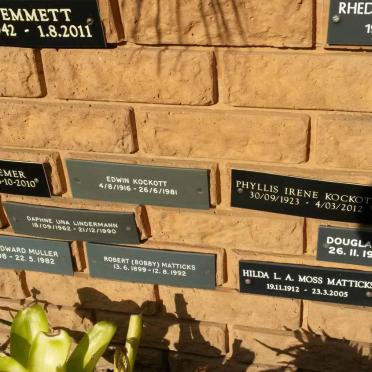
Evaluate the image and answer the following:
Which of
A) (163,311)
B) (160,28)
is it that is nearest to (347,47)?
(160,28)

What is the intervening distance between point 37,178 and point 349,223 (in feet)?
2.16

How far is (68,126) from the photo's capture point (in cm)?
120

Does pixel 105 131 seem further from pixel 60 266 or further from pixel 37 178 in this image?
pixel 60 266

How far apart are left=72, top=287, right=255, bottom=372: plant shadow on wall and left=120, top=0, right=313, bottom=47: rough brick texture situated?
0.62 meters

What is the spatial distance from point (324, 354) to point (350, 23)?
2.58 feet

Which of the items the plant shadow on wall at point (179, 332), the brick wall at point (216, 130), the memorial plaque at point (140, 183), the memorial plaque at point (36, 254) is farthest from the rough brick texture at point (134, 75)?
the plant shadow on wall at point (179, 332)

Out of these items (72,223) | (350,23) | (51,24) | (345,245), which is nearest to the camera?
(350,23)

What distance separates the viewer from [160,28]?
1063 mm

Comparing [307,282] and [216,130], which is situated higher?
[216,130]

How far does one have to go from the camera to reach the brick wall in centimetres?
104

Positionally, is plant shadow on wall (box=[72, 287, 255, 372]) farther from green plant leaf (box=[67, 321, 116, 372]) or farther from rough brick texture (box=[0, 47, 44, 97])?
rough brick texture (box=[0, 47, 44, 97])

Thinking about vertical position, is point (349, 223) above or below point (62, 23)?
below

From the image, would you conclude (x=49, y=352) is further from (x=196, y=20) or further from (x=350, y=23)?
(x=350, y=23)

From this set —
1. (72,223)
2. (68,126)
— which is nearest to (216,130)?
(68,126)
